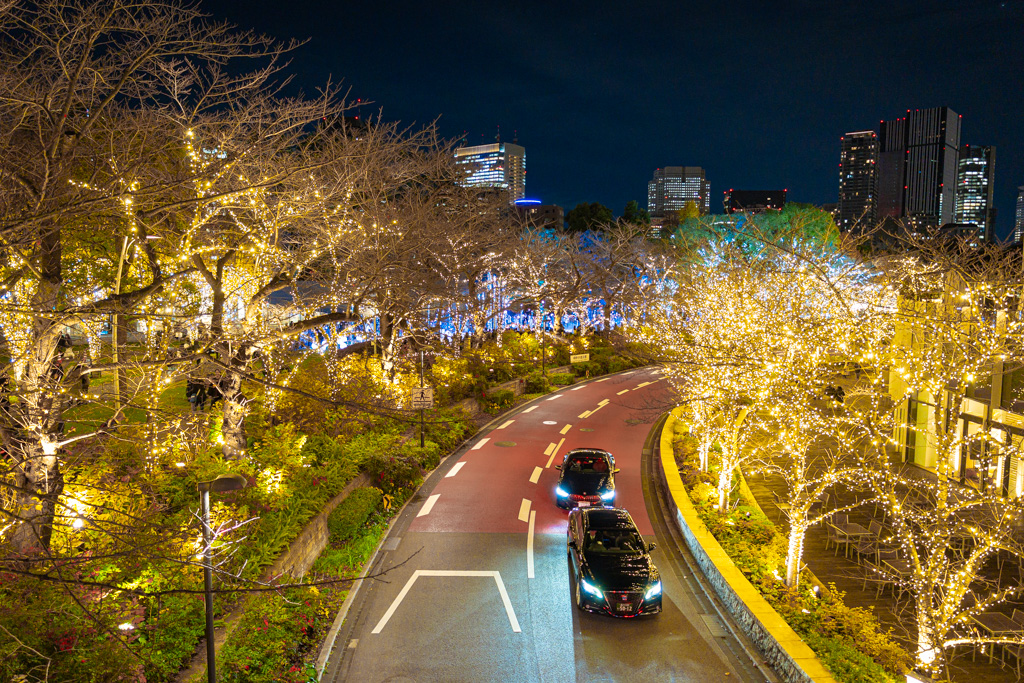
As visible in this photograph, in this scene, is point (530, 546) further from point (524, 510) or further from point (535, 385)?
point (535, 385)

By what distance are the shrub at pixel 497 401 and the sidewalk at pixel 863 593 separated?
39.9 feet

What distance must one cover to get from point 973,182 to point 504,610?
56.8 metres

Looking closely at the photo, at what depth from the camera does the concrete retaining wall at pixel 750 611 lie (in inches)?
337

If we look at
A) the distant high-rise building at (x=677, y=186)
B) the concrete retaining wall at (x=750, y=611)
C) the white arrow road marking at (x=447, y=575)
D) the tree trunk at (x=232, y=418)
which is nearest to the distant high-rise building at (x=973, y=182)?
the concrete retaining wall at (x=750, y=611)

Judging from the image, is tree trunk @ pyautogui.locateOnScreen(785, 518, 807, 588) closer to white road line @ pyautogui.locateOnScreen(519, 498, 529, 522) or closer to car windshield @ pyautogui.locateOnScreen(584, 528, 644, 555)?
car windshield @ pyautogui.locateOnScreen(584, 528, 644, 555)

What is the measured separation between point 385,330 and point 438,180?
8.52 metres

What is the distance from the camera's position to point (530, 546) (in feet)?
44.7

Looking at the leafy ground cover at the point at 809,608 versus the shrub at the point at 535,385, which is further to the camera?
the shrub at the point at 535,385

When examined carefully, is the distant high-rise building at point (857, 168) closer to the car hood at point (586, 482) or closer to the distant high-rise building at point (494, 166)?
the distant high-rise building at point (494, 166)

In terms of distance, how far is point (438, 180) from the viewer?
26234mm

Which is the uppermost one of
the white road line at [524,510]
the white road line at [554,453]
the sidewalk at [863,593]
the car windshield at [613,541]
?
the car windshield at [613,541]

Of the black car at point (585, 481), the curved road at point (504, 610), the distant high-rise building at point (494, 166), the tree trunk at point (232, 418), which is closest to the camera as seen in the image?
the curved road at point (504, 610)

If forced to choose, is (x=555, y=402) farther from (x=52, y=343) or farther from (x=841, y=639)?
(x=52, y=343)

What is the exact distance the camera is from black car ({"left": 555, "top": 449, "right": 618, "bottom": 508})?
51.0 ft
